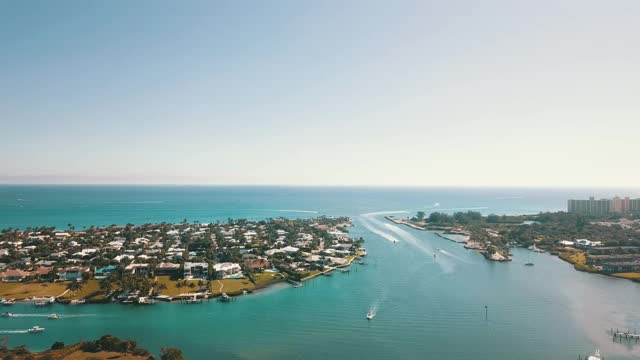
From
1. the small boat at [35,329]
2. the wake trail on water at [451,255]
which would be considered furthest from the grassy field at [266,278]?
the wake trail on water at [451,255]

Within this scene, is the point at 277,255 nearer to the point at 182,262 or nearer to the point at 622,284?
the point at 182,262

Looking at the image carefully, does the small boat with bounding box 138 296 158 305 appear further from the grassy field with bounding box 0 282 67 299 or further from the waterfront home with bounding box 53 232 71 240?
the waterfront home with bounding box 53 232 71 240

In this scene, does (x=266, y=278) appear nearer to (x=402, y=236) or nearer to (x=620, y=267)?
(x=402, y=236)

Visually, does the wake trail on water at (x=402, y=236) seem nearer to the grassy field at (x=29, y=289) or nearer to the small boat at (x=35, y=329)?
the small boat at (x=35, y=329)

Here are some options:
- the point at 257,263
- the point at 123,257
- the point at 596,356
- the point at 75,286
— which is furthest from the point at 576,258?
the point at 75,286

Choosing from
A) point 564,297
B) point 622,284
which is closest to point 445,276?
point 564,297
